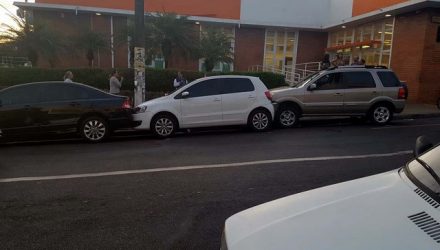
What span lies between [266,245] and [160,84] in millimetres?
16801

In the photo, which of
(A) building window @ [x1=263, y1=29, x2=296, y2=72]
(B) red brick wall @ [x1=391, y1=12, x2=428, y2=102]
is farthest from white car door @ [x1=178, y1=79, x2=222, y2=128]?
(A) building window @ [x1=263, y1=29, x2=296, y2=72]

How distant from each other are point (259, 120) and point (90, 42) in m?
→ 16.7

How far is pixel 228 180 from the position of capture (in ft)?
20.8

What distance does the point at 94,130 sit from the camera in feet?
33.8

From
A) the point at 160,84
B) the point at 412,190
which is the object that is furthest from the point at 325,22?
the point at 412,190

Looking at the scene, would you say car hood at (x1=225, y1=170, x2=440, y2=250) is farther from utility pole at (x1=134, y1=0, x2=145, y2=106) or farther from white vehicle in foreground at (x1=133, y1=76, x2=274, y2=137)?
utility pole at (x1=134, y1=0, x2=145, y2=106)

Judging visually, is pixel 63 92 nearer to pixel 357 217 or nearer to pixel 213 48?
pixel 357 217

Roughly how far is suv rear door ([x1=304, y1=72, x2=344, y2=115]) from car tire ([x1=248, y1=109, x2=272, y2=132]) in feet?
5.45

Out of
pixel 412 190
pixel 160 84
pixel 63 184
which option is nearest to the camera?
pixel 412 190

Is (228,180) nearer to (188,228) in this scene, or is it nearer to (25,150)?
(188,228)

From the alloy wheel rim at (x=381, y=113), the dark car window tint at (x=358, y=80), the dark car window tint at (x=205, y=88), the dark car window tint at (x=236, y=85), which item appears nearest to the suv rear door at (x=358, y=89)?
the dark car window tint at (x=358, y=80)

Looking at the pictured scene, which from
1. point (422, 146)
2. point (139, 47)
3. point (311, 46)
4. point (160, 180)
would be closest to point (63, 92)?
point (139, 47)

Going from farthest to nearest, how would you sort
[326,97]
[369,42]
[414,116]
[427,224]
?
[369,42], [414,116], [326,97], [427,224]

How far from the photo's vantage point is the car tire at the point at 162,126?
1094 cm
